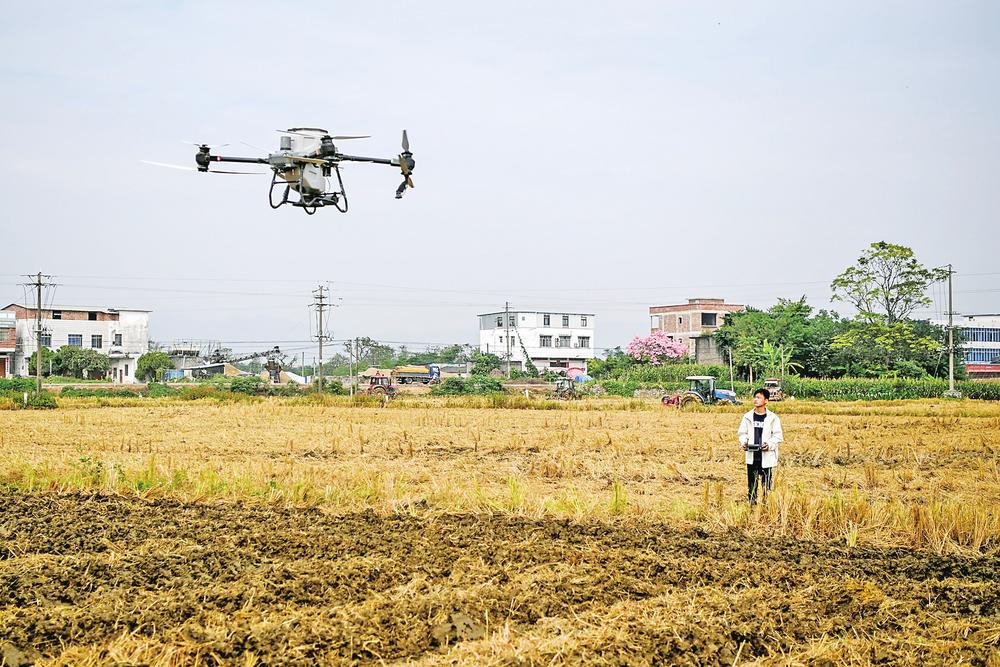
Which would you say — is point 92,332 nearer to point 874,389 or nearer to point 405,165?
point 874,389

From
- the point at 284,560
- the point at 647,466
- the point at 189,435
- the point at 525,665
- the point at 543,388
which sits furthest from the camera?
the point at 543,388

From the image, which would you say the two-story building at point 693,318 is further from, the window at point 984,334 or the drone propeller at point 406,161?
the drone propeller at point 406,161

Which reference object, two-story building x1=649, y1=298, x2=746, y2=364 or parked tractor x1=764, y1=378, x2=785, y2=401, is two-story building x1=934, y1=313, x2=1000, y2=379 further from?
parked tractor x1=764, y1=378, x2=785, y2=401

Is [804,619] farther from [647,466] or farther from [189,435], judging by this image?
[189,435]

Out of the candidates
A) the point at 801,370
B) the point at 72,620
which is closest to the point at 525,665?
the point at 72,620

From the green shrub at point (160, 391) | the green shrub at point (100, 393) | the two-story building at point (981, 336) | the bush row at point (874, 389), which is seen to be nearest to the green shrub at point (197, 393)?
the green shrub at point (160, 391)


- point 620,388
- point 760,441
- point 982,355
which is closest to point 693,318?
point 982,355

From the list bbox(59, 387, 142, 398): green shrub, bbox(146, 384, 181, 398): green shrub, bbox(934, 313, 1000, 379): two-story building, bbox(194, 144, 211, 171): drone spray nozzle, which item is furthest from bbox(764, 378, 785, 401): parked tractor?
bbox(934, 313, 1000, 379): two-story building
